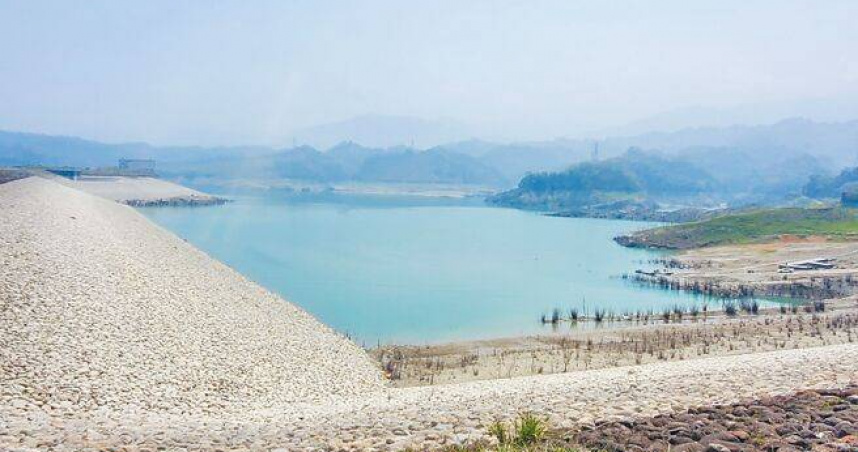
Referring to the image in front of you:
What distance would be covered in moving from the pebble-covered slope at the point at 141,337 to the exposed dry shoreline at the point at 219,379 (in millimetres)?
43

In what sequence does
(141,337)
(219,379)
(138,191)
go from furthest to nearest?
(138,191) < (141,337) < (219,379)

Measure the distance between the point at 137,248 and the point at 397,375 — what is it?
11267 mm

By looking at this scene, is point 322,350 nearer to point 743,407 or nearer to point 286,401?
point 286,401

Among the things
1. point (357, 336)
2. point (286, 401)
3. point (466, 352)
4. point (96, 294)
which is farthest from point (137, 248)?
point (286, 401)

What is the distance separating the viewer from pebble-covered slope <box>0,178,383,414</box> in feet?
35.3

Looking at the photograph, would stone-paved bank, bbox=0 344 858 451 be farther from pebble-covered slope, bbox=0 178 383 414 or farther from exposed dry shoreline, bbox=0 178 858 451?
pebble-covered slope, bbox=0 178 383 414

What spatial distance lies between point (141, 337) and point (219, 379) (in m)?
2.01

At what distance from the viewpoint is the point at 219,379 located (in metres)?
12.7

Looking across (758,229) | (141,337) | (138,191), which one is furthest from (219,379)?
(138,191)

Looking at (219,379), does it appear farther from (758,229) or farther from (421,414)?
(758,229)

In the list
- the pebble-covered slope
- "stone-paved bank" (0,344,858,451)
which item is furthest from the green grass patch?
"stone-paved bank" (0,344,858,451)

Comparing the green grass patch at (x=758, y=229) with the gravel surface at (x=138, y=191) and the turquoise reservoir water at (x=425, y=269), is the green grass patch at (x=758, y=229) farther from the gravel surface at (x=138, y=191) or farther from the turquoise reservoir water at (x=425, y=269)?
the gravel surface at (x=138, y=191)

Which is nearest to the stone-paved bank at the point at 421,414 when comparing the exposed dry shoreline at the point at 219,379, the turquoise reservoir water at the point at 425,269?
the exposed dry shoreline at the point at 219,379

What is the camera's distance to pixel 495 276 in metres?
41.6
